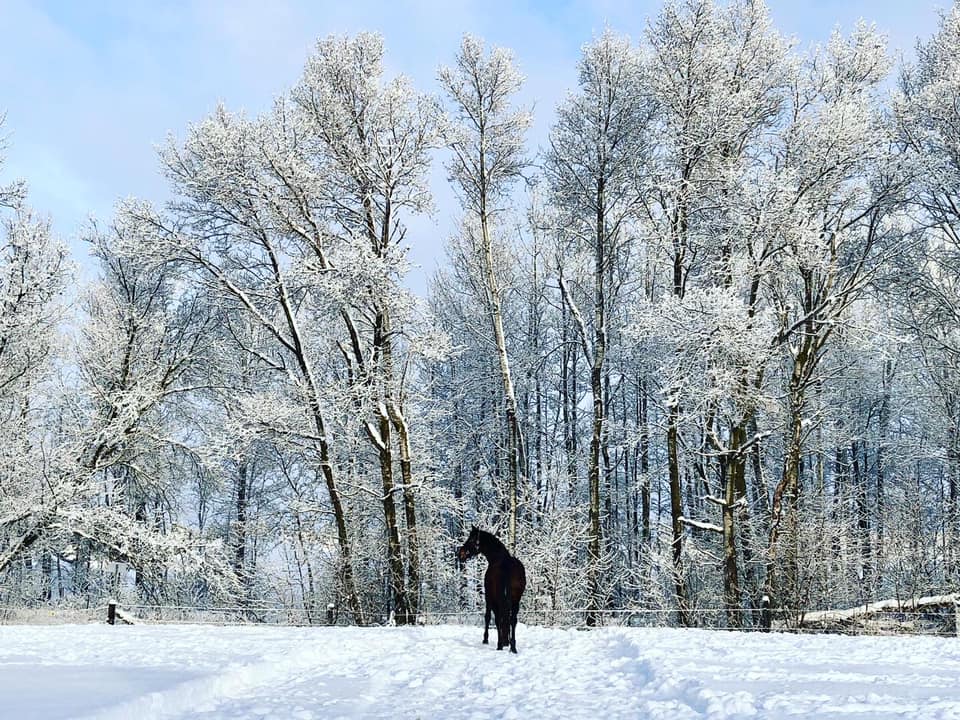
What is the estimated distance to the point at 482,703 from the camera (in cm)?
696

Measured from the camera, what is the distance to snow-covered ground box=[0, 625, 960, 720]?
20.7 feet

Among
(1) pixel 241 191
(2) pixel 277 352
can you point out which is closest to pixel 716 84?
(1) pixel 241 191

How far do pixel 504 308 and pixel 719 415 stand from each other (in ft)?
43.2

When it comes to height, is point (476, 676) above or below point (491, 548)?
below

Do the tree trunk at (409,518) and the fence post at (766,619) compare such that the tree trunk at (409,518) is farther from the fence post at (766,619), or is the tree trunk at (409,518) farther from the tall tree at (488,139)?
the fence post at (766,619)

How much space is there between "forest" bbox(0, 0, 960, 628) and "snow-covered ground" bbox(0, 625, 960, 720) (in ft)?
18.3

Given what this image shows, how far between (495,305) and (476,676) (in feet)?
38.8

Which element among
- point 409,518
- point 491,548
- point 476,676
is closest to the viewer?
point 476,676

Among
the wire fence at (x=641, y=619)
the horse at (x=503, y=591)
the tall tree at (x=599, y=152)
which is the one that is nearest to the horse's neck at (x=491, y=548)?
the horse at (x=503, y=591)

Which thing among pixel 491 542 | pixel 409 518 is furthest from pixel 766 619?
pixel 409 518

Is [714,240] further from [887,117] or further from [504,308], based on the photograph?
[504,308]

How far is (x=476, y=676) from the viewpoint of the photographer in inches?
327

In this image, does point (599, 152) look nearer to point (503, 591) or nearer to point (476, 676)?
point (503, 591)

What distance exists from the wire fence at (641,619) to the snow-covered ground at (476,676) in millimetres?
3335
